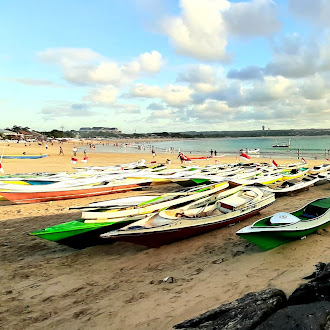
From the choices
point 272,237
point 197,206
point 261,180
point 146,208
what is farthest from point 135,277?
point 261,180

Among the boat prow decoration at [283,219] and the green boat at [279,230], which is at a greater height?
the boat prow decoration at [283,219]

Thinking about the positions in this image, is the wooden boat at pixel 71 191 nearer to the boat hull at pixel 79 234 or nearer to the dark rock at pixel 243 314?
the boat hull at pixel 79 234

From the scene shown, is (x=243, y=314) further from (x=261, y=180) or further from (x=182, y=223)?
(x=261, y=180)

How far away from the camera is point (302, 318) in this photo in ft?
11.4

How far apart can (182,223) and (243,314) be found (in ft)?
16.6

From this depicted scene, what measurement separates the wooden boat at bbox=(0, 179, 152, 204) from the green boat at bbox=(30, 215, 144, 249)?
295 inches

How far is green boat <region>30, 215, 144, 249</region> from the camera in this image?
341 inches

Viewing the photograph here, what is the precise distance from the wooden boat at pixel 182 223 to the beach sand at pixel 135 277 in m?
0.33

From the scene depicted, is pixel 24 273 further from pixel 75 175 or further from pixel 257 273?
pixel 75 175

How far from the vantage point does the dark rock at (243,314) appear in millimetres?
3635

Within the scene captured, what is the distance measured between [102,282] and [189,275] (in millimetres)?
2284

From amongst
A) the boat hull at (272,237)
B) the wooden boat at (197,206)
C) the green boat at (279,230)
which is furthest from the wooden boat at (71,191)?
the boat hull at (272,237)

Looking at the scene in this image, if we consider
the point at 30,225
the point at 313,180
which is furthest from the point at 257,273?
the point at 313,180

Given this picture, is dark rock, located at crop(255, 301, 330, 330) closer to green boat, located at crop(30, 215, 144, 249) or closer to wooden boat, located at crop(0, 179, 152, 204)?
green boat, located at crop(30, 215, 144, 249)
